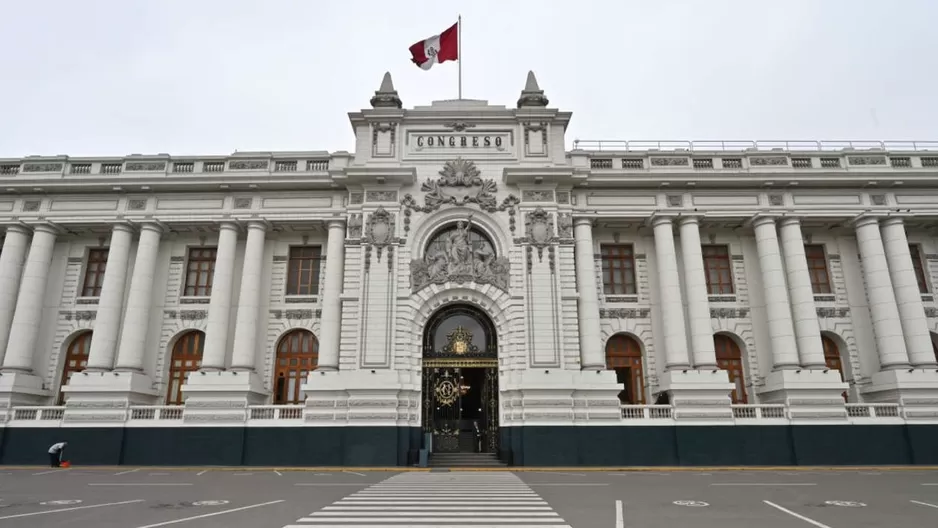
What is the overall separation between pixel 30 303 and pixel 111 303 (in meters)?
3.76

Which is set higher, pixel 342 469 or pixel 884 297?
pixel 884 297

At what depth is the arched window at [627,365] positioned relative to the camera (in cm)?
2650

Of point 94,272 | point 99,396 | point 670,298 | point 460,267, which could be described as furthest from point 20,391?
point 670,298

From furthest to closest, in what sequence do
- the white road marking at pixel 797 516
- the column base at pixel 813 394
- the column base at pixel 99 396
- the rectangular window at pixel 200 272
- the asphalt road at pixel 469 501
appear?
the rectangular window at pixel 200 272
the column base at pixel 99 396
the column base at pixel 813 394
the asphalt road at pixel 469 501
the white road marking at pixel 797 516

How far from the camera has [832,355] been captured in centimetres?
2734

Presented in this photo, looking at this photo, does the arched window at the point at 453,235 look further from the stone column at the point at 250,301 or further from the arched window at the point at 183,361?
the arched window at the point at 183,361

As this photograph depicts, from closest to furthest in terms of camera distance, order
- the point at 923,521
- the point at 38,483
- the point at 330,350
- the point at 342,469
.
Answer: the point at 923,521
the point at 38,483
the point at 342,469
the point at 330,350

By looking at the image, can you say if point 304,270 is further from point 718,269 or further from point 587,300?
point 718,269

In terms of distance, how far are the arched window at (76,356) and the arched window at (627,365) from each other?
81.6ft

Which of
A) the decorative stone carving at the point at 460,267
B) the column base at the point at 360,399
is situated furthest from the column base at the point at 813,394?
the column base at the point at 360,399

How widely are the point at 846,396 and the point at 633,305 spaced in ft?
34.2

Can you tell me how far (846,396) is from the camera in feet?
86.7

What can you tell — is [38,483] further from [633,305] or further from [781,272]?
[781,272]

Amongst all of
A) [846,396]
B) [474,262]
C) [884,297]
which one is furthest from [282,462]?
[884,297]
